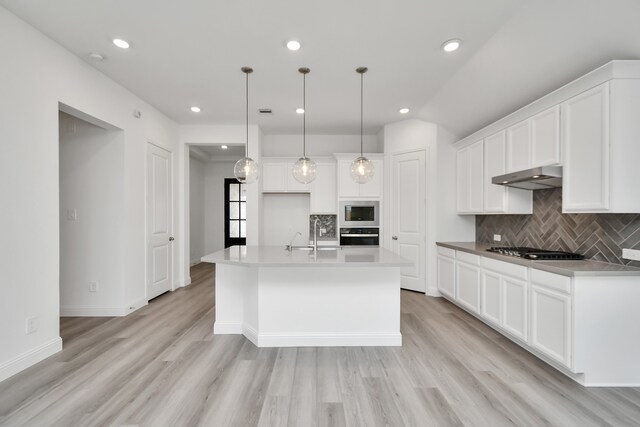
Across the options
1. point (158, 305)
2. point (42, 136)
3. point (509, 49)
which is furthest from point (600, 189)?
point (158, 305)

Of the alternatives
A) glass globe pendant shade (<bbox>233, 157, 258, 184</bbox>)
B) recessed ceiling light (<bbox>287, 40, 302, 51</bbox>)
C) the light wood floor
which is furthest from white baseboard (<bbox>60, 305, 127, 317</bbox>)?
recessed ceiling light (<bbox>287, 40, 302, 51</bbox>)

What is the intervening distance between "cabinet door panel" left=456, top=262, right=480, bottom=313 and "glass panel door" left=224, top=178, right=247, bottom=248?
209 inches

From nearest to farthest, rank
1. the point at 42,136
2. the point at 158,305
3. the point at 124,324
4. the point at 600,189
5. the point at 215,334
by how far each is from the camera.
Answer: the point at 600,189 → the point at 42,136 → the point at 215,334 → the point at 124,324 → the point at 158,305

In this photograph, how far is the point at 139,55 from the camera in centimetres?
288

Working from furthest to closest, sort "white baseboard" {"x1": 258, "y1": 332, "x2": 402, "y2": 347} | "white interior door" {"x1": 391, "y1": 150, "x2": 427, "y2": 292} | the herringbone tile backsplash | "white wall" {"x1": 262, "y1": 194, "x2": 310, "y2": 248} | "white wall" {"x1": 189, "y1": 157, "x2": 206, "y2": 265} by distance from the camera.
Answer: "white wall" {"x1": 189, "y1": 157, "x2": 206, "y2": 265} < "white wall" {"x1": 262, "y1": 194, "x2": 310, "y2": 248} < "white interior door" {"x1": 391, "y1": 150, "x2": 427, "y2": 292} < "white baseboard" {"x1": 258, "y1": 332, "x2": 402, "y2": 347} < the herringbone tile backsplash

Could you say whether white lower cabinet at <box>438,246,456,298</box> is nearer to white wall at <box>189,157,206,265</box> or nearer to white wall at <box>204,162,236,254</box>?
white wall at <box>204,162,236,254</box>

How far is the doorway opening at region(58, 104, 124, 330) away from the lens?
3.56 meters

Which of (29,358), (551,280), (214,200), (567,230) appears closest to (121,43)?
(29,358)

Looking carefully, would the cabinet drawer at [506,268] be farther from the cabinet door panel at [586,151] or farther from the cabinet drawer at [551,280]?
the cabinet door panel at [586,151]

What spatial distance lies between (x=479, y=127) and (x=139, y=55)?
168 inches

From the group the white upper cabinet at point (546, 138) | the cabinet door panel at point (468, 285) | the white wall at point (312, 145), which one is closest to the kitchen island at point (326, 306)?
the cabinet door panel at point (468, 285)

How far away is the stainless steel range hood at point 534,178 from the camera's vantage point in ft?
8.38

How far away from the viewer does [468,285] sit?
11.6ft

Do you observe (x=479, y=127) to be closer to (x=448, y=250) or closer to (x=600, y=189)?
(x=448, y=250)
